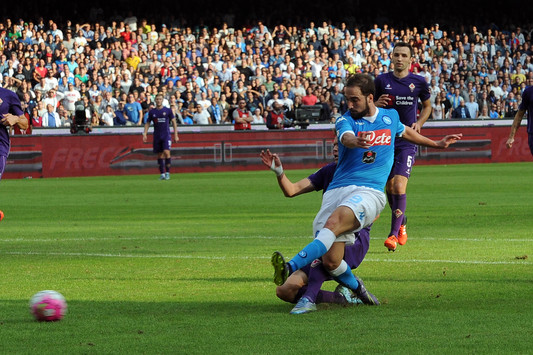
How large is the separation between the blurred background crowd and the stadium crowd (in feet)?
0.17

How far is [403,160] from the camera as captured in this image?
13.5 metres

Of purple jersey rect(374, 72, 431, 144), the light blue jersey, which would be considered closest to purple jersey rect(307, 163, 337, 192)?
the light blue jersey

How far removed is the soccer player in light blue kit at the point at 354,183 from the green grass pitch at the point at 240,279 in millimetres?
428

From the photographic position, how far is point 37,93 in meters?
33.9

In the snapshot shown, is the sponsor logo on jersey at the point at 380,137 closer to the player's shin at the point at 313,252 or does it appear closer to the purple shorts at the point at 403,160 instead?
the player's shin at the point at 313,252

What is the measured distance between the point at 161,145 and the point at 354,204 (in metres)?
23.1

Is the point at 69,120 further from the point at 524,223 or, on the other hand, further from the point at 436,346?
the point at 436,346

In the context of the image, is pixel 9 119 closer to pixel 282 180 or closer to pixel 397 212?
pixel 397 212

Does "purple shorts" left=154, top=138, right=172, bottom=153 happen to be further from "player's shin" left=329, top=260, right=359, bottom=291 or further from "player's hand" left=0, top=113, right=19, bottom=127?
"player's shin" left=329, top=260, right=359, bottom=291

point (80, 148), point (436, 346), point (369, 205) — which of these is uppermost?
point (369, 205)

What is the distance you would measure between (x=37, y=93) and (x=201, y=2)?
50.8 feet

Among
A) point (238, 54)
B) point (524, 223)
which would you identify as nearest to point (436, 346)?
point (524, 223)

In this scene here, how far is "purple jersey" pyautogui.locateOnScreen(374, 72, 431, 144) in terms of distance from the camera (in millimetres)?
13570

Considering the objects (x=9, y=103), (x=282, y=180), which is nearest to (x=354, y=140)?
(x=282, y=180)
